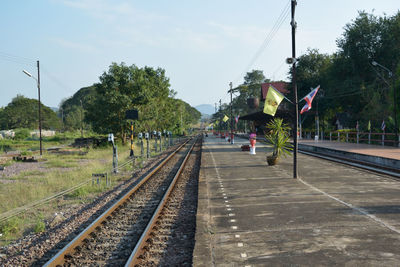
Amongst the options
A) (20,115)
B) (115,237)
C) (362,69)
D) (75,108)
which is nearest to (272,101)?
(115,237)

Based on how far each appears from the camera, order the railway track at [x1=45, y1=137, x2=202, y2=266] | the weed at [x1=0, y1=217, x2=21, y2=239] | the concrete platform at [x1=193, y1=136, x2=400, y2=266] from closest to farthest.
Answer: the concrete platform at [x1=193, y1=136, x2=400, y2=266]
the railway track at [x1=45, y1=137, x2=202, y2=266]
the weed at [x1=0, y1=217, x2=21, y2=239]

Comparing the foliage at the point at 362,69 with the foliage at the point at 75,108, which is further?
the foliage at the point at 75,108

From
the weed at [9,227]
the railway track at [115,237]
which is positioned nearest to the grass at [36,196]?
the weed at [9,227]

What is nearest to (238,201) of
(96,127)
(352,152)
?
(352,152)

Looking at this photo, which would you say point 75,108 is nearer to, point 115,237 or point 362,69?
point 362,69

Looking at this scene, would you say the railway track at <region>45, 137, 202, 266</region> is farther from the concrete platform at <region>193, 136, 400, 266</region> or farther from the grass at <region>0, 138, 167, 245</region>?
the grass at <region>0, 138, 167, 245</region>

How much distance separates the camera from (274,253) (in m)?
5.51

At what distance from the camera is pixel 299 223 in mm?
7137

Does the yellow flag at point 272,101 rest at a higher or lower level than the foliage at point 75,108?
lower

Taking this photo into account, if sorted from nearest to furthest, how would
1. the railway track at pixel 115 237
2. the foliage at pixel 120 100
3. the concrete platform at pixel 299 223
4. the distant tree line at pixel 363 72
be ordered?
the concrete platform at pixel 299 223, the railway track at pixel 115 237, the foliage at pixel 120 100, the distant tree line at pixel 363 72

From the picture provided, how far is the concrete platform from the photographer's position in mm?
5316

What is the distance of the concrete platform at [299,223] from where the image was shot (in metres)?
5.32

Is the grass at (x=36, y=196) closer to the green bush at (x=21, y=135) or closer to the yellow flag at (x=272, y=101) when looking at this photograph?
the yellow flag at (x=272, y=101)

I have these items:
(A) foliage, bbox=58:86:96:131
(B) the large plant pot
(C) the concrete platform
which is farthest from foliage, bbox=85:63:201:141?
(A) foliage, bbox=58:86:96:131
